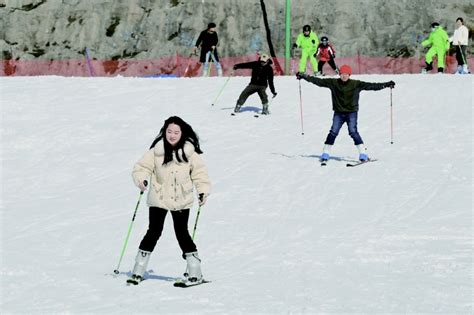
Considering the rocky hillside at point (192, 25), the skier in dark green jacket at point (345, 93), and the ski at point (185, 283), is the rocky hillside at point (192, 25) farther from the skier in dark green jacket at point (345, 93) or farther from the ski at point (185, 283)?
the ski at point (185, 283)

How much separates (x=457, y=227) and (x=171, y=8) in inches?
Answer: 1159

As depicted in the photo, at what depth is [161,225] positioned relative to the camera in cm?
790

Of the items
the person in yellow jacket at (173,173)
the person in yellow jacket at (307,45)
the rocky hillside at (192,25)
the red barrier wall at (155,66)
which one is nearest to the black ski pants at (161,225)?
the person in yellow jacket at (173,173)

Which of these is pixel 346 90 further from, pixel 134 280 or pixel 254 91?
pixel 134 280

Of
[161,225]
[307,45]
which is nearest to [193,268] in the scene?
[161,225]

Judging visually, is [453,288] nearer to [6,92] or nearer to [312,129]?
[312,129]

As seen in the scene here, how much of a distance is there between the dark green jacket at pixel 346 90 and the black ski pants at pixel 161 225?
7.05 meters

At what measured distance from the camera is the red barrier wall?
114 ft

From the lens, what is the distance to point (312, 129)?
18.7 metres

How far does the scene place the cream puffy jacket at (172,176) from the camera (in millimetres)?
7750

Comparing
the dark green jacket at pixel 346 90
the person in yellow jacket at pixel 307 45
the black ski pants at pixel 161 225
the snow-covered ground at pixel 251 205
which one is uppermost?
the person in yellow jacket at pixel 307 45

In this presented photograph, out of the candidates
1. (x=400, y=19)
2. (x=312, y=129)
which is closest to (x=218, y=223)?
(x=312, y=129)

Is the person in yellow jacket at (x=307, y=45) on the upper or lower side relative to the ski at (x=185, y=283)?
upper

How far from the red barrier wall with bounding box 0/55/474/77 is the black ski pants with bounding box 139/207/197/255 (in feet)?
85.6
